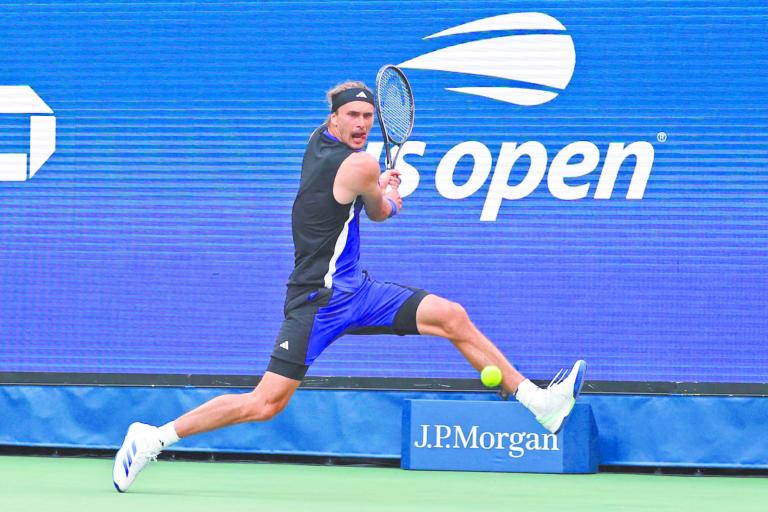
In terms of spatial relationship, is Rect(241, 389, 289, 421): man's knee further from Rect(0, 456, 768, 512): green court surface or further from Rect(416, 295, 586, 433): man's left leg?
Rect(416, 295, 586, 433): man's left leg

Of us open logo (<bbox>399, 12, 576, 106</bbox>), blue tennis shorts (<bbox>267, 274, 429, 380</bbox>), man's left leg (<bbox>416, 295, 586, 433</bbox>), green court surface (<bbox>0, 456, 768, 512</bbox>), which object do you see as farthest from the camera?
us open logo (<bbox>399, 12, 576, 106</bbox>)

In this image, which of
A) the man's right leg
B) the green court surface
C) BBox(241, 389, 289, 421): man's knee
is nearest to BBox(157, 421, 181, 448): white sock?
the man's right leg

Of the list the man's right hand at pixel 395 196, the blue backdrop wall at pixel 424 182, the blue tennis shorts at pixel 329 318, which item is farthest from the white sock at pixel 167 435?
the blue backdrop wall at pixel 424 182

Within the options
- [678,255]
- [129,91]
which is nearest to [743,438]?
[678,255]

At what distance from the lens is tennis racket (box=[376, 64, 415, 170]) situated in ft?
21.1

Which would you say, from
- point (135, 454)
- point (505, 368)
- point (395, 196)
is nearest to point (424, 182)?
point (395, 196)

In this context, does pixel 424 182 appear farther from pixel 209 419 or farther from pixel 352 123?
pixel 209 419

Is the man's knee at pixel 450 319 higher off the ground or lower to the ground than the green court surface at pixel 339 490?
higher

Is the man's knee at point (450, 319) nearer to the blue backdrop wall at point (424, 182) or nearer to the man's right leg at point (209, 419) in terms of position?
the man's right leg at point (209, 419)

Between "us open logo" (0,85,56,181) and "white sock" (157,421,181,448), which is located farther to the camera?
"us open logo" (0,85,56,181)

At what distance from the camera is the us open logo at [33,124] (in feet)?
27.3

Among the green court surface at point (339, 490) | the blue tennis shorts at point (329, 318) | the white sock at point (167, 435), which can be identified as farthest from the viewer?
the white sock at point (167, 435)

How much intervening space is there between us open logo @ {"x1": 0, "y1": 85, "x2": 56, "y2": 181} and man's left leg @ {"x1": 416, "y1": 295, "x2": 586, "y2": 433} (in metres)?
3.33

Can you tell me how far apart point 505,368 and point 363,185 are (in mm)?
994
